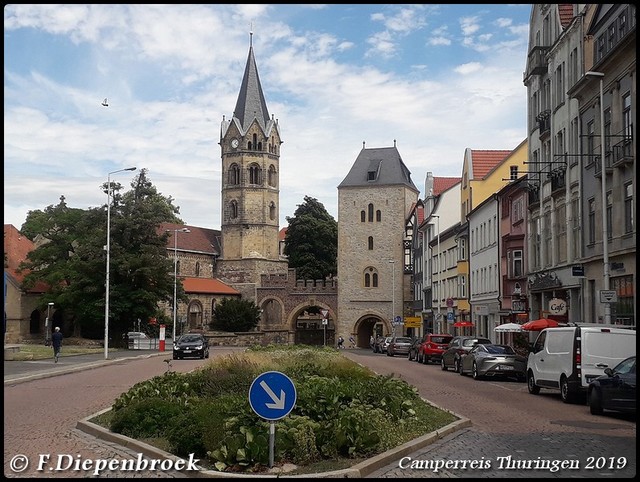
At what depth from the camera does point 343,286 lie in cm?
9988

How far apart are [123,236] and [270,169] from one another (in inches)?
2111

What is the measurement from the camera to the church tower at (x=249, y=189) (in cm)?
11544

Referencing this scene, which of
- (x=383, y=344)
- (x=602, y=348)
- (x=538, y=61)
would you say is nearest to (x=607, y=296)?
(x=602, y=348)

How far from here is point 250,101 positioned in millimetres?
116500

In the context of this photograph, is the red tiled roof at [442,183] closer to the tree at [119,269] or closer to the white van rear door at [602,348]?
the tree at [119,269]

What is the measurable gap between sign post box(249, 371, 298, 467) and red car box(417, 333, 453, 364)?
3570 cm

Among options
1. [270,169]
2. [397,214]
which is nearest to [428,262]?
[397,214]

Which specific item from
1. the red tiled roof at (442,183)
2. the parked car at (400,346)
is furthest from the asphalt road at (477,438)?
the red tiled roof at (442,183)

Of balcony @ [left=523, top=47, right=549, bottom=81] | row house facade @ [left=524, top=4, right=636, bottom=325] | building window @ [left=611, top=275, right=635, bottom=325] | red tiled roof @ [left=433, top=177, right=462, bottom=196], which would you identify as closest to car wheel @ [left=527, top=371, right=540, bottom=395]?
row house facade @ [left=524, top=4, right=636, bottom=325]

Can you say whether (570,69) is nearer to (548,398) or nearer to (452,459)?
(548,398)

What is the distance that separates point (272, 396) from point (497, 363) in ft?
71.1

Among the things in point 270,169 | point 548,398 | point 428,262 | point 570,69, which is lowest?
point 548,398

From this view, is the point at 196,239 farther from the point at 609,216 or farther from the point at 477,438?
the point at 477,438
